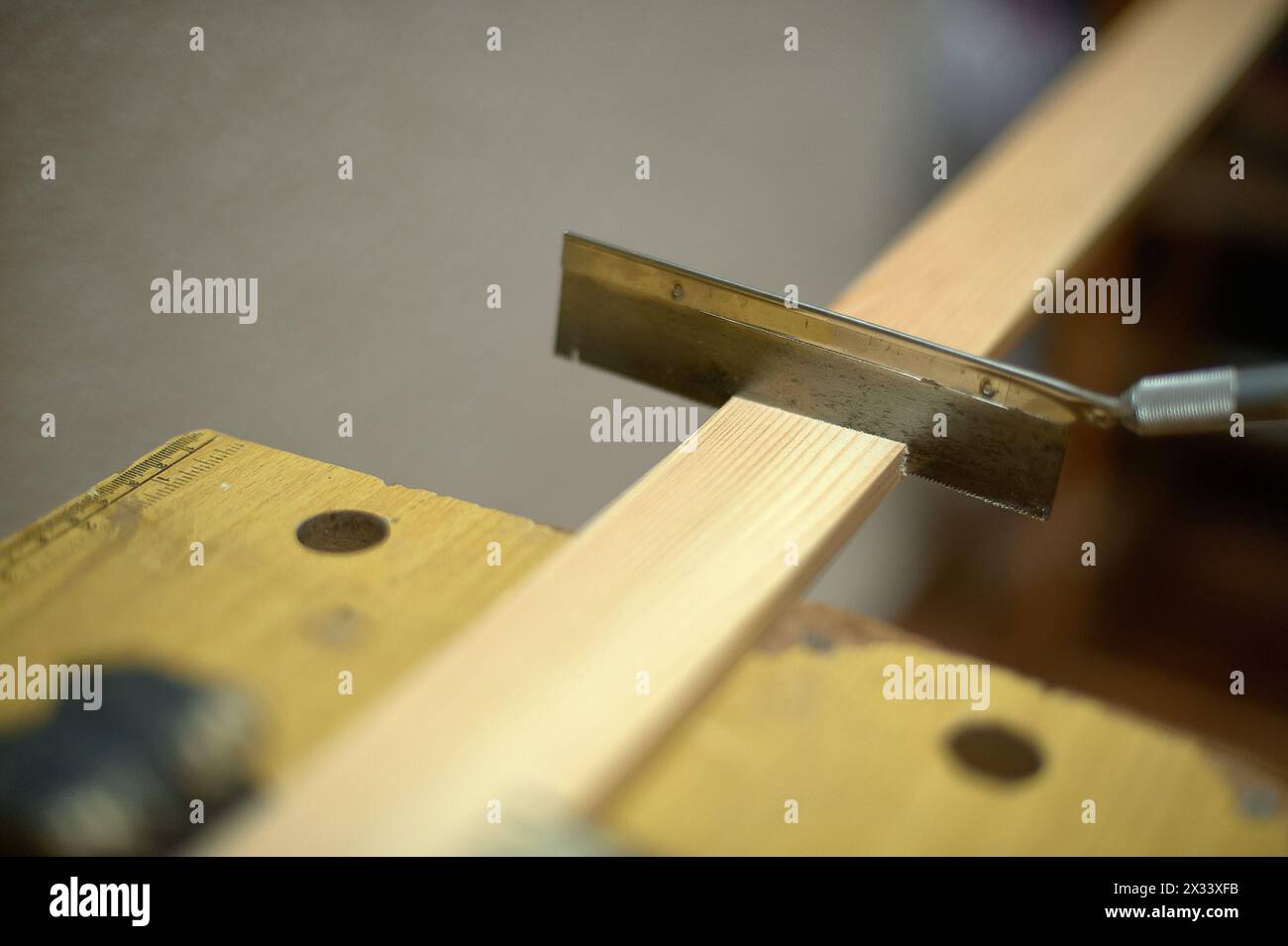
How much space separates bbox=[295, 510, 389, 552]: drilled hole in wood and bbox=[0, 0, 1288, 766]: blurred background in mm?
540

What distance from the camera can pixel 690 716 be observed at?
77 cm

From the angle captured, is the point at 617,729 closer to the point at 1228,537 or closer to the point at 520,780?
the point at 520,780

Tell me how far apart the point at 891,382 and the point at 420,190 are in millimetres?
869

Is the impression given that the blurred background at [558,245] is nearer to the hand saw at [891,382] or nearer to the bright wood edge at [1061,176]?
the bright wood edge at [1061,176]

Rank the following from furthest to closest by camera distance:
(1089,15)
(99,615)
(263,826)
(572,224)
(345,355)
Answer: (1089,15) → (572,224) → (345,355) → (99,615) → (263,826)

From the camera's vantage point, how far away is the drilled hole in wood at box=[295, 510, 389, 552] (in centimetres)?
94

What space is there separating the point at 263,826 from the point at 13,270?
0.84m

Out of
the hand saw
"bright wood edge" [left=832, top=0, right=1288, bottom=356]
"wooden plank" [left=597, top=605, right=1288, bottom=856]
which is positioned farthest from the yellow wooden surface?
"bright wood edge" [left=832, top=0, right=1288, bottom=356]

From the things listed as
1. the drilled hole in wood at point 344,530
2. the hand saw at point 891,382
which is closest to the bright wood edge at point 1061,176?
the hand saw at point 891,382

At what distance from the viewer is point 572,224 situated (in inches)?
73.7

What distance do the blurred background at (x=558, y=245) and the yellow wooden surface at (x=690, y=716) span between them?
48 centimetres

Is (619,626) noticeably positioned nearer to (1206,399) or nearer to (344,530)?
(344,530)

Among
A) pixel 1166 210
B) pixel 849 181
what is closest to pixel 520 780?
pixel 849 181

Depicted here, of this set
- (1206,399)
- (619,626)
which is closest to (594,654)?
(619,626)
